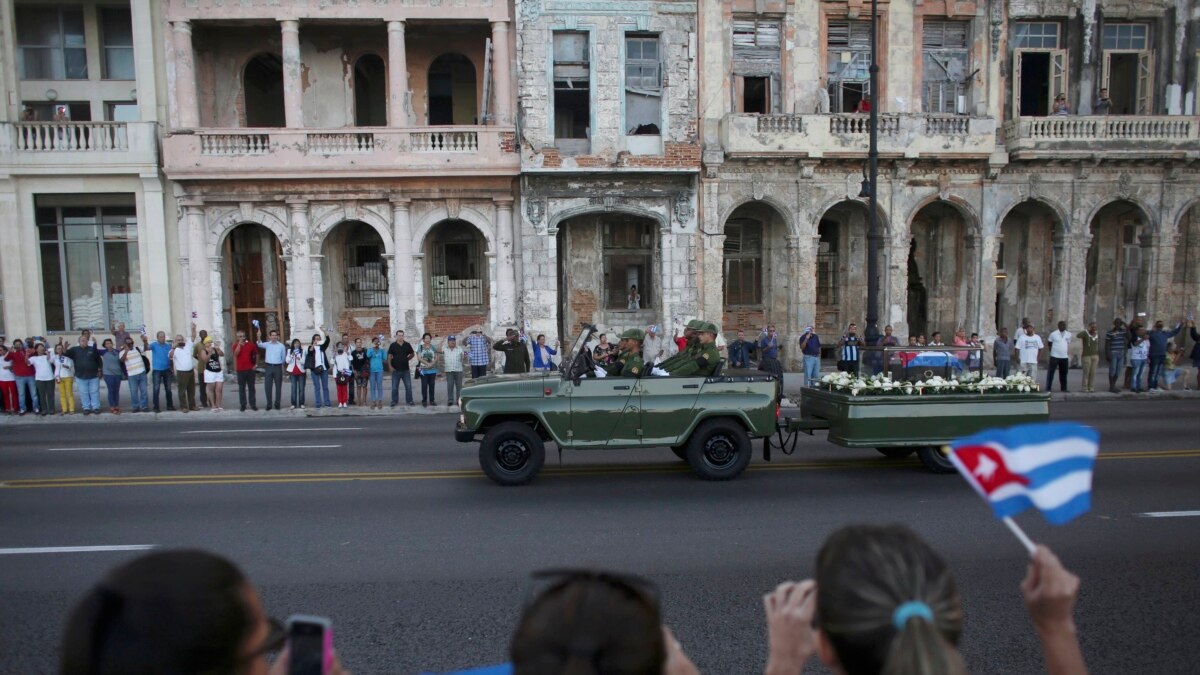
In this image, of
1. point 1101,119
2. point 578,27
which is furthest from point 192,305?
point 1101,119

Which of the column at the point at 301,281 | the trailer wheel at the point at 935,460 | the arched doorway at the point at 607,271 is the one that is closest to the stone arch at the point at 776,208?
the arched doorway at the point at 607,271

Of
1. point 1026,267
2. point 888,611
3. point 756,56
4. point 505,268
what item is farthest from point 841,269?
point 888,611

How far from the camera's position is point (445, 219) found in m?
21.2

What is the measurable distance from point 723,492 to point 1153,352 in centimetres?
1536

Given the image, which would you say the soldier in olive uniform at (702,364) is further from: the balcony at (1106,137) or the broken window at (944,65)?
the balcony at (1106,137)

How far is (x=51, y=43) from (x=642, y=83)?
59.1 feet

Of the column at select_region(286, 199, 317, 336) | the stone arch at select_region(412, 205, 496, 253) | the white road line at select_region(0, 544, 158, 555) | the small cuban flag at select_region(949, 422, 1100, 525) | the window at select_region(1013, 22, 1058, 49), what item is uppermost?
the window at select_region(1013, 22, 1058, 49)

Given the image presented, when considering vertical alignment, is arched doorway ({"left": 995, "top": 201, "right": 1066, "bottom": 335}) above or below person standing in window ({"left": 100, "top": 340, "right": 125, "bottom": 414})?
above

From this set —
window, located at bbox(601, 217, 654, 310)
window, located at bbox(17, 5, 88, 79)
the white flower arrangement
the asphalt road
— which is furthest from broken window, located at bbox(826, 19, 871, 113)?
window, located at bbox(17, 5, 88, 79)

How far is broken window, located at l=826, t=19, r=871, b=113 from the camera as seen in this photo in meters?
21.8

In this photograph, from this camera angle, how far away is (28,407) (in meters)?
15.9

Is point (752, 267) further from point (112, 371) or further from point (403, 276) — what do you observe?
point (112, 371)


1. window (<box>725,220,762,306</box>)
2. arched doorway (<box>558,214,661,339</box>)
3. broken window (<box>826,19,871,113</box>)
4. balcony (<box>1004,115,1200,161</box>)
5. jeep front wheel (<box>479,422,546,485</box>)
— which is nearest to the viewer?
jeep front wheel (<box>479,422,546,485</box>)

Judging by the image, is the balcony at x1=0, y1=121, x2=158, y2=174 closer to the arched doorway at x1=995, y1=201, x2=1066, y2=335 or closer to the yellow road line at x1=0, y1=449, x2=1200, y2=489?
the yellow road line at x1=0, y1=449, x2=1200, y2=489
